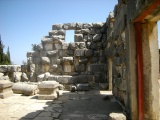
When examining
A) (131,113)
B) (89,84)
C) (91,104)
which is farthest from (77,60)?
(131,113)

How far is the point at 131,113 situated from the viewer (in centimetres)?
351

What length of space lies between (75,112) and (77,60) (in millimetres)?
4579

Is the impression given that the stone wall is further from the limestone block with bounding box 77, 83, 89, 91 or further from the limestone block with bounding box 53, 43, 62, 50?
the limestone block with bounding box 77, 83, 89, 91

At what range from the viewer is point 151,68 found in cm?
346

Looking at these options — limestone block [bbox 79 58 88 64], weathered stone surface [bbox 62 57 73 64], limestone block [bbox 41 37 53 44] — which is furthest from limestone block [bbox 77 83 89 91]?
limestone block [bbox 41 37 53 44]

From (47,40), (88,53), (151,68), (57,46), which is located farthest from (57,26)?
(151,68)

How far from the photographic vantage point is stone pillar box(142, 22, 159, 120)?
3395 mm

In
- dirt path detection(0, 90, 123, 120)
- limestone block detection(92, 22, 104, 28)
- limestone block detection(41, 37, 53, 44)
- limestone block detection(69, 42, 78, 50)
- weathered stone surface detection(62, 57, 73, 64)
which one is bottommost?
dirt path detection(0, 90, 123, 120)

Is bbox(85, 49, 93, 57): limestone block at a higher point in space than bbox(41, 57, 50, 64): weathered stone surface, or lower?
higher

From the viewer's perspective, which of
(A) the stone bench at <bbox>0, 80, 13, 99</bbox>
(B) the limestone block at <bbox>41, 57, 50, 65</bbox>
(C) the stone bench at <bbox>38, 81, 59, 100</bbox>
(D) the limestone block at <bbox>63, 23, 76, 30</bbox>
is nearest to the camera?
(C) the stone bench at <bbox>38, 81, 59, 100</bbox>

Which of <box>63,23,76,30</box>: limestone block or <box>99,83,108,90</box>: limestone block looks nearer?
<box>99,83,108,90</box>: limestone block

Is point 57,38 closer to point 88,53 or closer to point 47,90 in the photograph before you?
point 88,53

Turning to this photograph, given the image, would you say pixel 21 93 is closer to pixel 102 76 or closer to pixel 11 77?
pixel 11 77

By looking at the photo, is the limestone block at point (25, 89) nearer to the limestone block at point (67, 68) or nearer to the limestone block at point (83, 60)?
the limestone block at point (67, 68)
